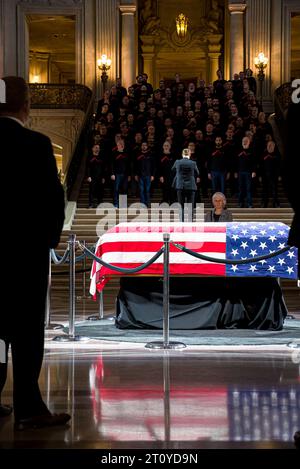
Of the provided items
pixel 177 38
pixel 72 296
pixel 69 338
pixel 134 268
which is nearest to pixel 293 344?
pixel 134 268

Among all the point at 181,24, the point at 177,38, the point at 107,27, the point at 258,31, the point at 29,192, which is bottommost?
the point at 29,192

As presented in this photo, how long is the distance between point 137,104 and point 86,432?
17857mm

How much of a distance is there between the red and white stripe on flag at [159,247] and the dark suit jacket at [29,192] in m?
4.14

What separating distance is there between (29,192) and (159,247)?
435 cm

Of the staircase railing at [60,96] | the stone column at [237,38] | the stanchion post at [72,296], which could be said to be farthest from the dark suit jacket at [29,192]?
the stone column at [237,38]

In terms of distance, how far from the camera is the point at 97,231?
17281 millimetres

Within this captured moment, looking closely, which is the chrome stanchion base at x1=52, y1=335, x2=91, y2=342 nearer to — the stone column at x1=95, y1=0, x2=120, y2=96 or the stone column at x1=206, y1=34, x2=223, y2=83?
the stone column at x1=95, y1=0, x2=120, y2=96

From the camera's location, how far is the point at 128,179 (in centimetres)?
1862

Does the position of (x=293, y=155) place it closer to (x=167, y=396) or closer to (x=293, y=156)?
(x=293, y=156)

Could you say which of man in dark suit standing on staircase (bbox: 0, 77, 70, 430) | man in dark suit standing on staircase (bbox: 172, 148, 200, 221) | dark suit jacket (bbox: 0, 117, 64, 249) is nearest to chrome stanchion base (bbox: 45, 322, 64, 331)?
man in dark suit standing on staircase (bbox: 0, 77, 70, 430)

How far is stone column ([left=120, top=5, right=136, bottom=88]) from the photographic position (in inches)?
1107

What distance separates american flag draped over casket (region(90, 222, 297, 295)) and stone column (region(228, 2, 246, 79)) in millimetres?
20197
